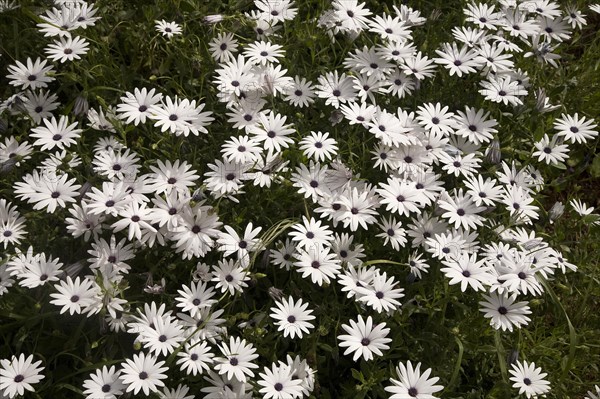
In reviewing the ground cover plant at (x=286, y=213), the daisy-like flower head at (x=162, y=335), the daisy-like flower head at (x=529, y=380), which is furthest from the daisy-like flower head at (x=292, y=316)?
the daisy-like flower head at (x=529, y=380)

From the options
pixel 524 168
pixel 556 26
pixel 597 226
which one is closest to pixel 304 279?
pixel 524 168

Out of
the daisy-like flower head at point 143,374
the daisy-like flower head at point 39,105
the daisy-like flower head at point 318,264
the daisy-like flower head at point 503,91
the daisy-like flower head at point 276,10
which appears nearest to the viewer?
the daisy-like flower head at point 143,374

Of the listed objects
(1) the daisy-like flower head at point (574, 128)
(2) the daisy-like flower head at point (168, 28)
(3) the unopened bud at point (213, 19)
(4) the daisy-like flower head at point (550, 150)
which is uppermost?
(2) the daisy-like flower head at point (168, 28)

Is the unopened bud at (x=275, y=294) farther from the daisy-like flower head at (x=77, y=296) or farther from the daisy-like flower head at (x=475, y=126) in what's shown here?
the daisy-like flower head at (x=475, y=126)

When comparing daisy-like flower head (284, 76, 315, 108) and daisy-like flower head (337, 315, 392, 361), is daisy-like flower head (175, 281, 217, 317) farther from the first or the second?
daisy-like flower head (284, 76, 315, 108)

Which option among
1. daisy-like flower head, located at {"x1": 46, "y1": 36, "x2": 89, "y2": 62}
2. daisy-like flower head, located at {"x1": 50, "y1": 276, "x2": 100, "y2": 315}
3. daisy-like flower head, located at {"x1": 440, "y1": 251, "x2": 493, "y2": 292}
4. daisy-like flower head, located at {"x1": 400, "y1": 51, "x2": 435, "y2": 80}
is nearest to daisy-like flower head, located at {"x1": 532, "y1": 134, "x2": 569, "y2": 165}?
daisy-like flower head, located at {"x1": 400, "y1": 51, "x2": 435, "y2": 80}

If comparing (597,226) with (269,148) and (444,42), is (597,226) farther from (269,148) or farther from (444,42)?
(269,148)
